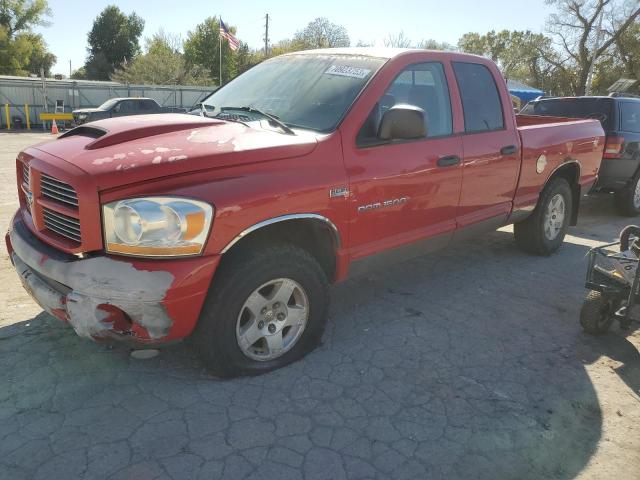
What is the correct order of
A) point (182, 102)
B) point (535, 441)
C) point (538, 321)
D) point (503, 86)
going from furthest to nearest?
point (182, 102), point (503, 86), point (538, 321), point (535, 441)

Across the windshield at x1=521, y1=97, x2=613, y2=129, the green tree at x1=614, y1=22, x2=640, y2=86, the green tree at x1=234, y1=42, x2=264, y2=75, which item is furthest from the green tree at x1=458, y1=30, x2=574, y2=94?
the windshield at x1=521, y1=97, x2=613, y2=129

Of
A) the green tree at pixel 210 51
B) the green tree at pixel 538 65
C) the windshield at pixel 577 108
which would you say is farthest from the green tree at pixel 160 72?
the windshield at pixel 577 108

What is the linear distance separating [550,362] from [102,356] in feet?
9.62

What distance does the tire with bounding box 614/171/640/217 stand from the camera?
26.6ft

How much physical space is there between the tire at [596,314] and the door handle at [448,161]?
1431mm

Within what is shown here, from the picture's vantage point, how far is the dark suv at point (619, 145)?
7.75 m

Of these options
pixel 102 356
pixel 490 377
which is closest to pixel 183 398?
pixel 102 356

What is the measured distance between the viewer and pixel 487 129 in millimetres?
4395

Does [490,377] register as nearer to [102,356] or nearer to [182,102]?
[102,356]

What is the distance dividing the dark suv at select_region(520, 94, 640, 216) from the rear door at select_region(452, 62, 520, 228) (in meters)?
3.99

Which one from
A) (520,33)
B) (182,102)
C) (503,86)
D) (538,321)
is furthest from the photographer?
(520,33)

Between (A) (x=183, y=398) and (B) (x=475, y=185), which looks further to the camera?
(B) (x=475, y=185)

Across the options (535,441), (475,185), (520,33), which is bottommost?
(535,441)

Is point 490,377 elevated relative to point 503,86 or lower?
lower
